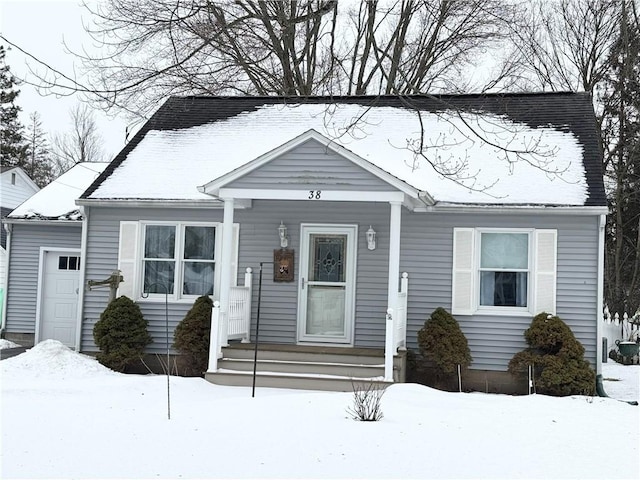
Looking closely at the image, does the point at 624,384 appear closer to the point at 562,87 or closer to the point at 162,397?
the point at 162,397

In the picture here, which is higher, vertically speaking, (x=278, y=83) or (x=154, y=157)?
(x=278, y=83)

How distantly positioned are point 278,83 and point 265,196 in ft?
44.9

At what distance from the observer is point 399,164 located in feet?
43.2

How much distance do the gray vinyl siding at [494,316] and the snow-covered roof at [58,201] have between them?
23.5ft

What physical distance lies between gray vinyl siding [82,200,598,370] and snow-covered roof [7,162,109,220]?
9.31 ft

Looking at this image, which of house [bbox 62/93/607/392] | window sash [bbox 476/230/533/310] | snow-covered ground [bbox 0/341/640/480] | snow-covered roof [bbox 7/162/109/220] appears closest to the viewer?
snow-covered ground [bbox 0/341/640/480]

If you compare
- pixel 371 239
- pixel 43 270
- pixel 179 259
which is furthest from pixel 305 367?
pixel 43 270

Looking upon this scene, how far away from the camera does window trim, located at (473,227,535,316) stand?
39.5ft

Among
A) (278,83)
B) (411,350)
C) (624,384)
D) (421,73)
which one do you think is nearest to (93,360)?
(411,350)

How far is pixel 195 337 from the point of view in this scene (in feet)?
40.0

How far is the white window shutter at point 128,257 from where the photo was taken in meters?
13.2

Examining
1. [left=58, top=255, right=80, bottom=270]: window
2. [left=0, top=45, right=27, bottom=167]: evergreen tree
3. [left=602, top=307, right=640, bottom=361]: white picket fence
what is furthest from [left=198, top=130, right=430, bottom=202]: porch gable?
[left=0, top=45, right=27, bottom=167]: evergreen tree

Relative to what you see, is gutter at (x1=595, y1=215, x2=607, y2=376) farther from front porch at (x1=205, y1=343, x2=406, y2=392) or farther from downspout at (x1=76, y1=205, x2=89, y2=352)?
downspout at (x1=76, y1=205, x2=89, y2=352)

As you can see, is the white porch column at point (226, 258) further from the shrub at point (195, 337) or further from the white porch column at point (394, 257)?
the white porch column at point (394, 257)
